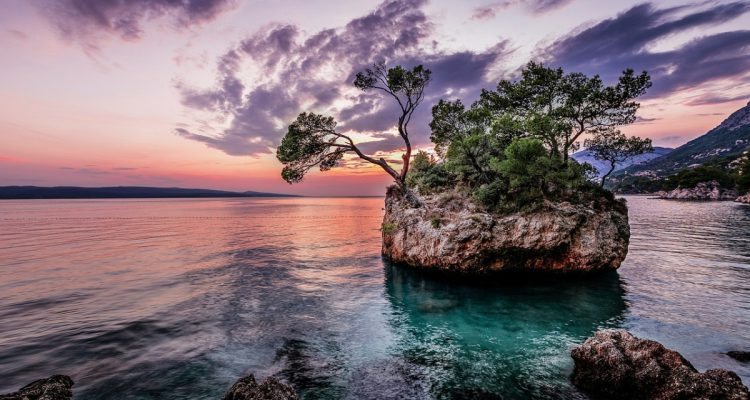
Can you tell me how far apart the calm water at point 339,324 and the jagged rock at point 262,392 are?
2.02m

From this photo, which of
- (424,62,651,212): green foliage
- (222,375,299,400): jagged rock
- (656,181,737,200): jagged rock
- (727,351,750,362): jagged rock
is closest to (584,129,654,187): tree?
→ (424,62,651,212): green foliage

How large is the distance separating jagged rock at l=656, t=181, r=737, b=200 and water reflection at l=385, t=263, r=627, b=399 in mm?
163398

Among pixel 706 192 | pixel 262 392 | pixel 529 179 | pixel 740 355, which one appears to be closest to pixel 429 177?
pixel 529 179

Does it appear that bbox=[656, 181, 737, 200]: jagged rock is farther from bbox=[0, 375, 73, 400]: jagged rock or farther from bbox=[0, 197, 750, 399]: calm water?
bbox=[0, 375, 73, 400]: jagged rock

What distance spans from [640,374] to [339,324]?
12.6 m

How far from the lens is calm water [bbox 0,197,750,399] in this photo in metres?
11.9

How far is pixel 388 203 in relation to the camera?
1309 inches

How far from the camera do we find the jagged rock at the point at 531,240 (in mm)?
22516

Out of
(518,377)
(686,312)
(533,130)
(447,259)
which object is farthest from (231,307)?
(686,312)

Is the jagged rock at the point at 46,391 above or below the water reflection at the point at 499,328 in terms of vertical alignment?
above

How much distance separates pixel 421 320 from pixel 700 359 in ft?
Answer: 37.4

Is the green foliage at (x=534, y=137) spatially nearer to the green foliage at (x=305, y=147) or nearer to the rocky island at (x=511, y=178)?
the rocky island at (x=511, y=178)

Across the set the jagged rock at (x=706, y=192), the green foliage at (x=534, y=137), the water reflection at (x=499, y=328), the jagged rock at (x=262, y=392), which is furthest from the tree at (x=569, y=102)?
the jagged rock at (x=706, y=192)

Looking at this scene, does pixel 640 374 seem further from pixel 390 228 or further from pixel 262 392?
pixel 390 228
